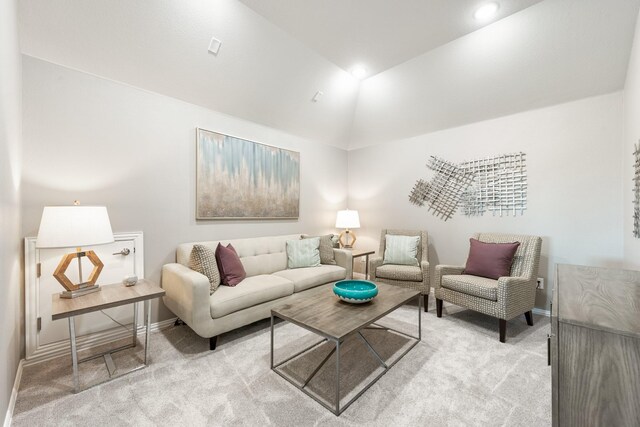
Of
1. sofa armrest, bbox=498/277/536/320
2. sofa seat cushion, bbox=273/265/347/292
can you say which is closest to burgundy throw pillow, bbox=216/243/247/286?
sofa seat cushion, bbox=273/265/347/292

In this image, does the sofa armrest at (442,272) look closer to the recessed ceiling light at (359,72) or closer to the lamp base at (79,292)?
the recessed ceiling light at (359,72)

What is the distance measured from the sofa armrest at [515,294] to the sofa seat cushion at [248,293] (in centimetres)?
192

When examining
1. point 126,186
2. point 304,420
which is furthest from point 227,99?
point 304,420

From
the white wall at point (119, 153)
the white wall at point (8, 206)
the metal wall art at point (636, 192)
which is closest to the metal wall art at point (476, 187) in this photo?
the metal wall art at point (636, 192)

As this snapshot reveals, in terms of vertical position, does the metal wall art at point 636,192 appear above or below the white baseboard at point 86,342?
above

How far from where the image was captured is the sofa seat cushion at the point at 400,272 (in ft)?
9.75

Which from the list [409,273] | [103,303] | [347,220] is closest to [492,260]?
Result: [409,273]

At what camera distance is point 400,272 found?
3.04m

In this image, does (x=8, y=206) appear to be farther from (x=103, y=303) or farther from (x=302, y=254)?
(x=302, y=254)

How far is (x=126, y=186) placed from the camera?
237 cm

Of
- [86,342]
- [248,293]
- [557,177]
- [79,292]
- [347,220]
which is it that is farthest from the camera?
[347,220]

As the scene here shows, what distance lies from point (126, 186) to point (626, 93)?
14.9 feet

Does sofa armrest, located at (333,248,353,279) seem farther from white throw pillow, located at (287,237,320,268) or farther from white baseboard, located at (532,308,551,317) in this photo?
white baseboard, located at (532,308,551,317)

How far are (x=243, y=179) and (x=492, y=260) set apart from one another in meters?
2.87
